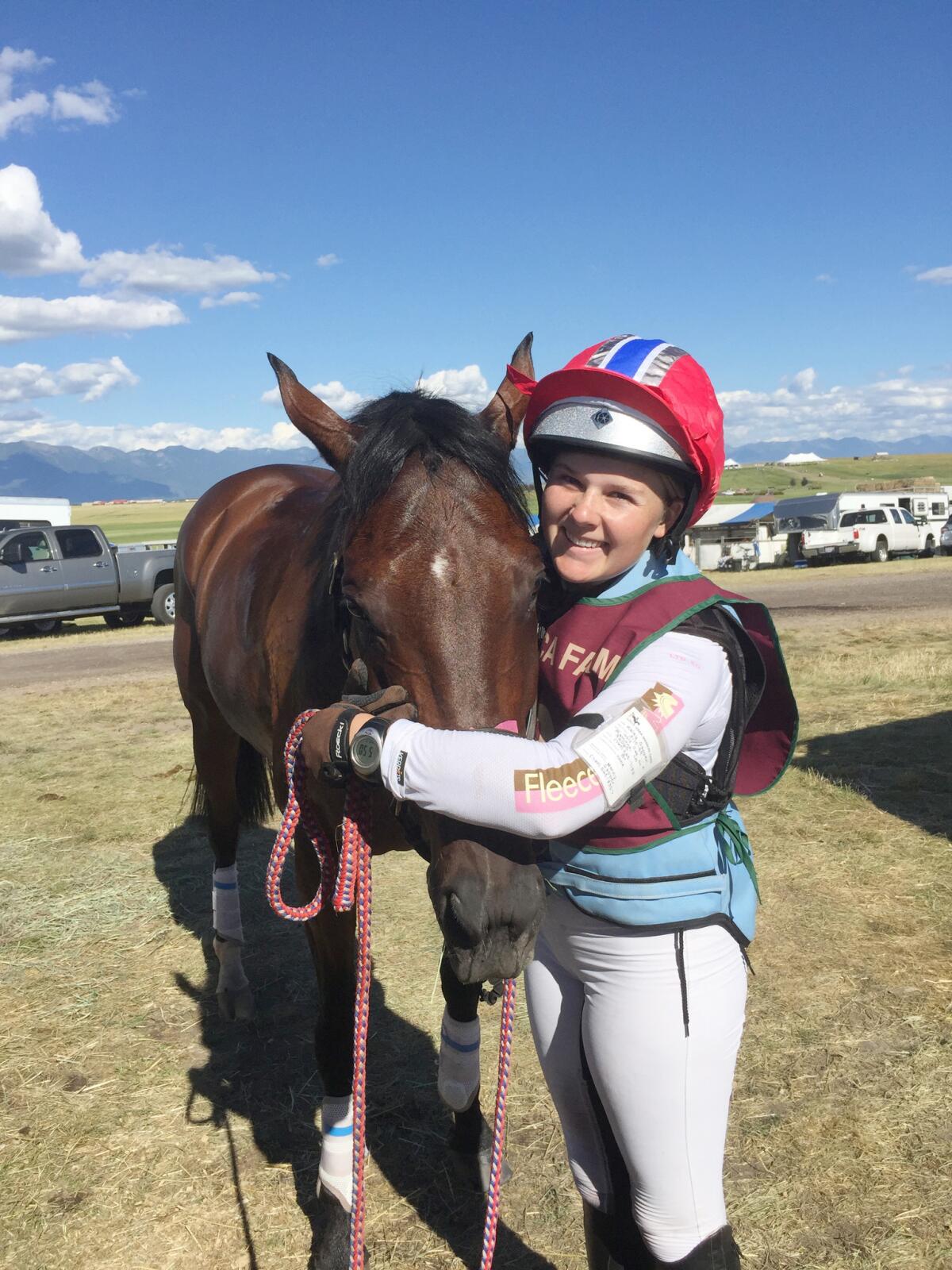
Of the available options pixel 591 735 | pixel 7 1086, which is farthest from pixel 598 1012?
pixel 7 1086

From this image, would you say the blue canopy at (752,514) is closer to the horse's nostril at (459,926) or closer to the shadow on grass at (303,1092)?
the shadow on grass at (303,1092)

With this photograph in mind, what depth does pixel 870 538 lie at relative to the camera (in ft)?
93.3

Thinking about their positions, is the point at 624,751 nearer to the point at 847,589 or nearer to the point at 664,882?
the point at 664,882

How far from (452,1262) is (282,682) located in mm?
1754

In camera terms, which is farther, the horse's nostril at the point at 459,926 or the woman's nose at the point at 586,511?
the woman's nose at the point at 586,511

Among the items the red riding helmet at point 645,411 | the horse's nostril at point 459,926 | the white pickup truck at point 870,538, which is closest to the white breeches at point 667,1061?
the horse's nostril at point 459,926

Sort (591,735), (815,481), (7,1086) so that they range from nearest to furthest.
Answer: (591,735) < (7,1086) < (815,481)

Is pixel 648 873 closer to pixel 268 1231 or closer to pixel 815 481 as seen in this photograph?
pixel 268 1231

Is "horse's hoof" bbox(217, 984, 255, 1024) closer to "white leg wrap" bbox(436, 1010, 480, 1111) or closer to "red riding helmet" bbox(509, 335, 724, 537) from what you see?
"white leg wrap" bbox(436, 1010, 480, 1111)

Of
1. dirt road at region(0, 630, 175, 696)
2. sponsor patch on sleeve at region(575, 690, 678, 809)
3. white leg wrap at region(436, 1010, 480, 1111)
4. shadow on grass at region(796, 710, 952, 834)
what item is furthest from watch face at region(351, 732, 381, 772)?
dirt road at region(0, 630, 175, 696)

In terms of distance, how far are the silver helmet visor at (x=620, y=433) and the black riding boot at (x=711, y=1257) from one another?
4.72 ft

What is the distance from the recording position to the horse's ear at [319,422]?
2.20 m

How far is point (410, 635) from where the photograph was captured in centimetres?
172

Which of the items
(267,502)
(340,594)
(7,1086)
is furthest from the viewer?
(267,502)
